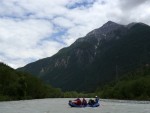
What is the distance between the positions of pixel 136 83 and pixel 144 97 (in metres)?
11.7

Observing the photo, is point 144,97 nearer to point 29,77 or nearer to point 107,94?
point 107,94

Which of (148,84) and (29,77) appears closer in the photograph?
(148,84)

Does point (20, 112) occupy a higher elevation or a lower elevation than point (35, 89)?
lower

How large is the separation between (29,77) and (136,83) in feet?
203

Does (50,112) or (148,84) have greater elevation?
Result: (148,84)

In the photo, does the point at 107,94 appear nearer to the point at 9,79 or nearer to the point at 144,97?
the point at 144,97

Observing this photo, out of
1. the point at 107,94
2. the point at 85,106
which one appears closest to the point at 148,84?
the point at 107,94

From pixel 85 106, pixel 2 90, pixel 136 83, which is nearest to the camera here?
pixel 85 106

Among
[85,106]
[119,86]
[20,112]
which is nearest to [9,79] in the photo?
[119,86]

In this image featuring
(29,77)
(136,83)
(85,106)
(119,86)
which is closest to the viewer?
(85,106)

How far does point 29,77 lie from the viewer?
197875 mm

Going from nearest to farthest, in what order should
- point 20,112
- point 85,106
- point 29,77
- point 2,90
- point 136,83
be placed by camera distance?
point 20,112 < point 85,106 < point 2,90 < point 136,83 < point 29,77

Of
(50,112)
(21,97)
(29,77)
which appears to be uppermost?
(29,77)

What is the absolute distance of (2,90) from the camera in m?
159
